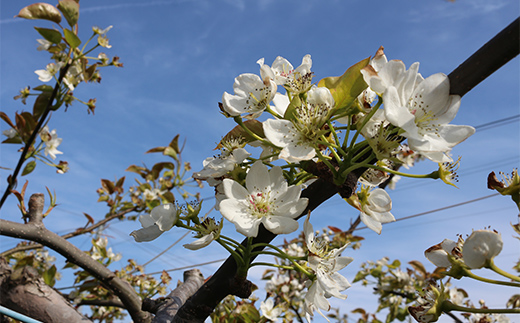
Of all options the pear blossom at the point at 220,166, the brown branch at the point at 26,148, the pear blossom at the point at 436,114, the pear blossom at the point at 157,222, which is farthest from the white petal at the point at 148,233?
the brown branch at the point at 26,148

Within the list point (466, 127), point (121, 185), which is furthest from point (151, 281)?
point (466, 127)

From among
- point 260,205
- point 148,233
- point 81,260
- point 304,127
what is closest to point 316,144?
point 304,127

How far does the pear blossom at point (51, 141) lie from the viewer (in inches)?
95.2

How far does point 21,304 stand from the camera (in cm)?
131

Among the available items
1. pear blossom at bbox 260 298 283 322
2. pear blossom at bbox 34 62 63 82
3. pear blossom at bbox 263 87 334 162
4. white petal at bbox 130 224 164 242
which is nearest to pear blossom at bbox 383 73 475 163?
pear blossom at bbox 263 87 334 162

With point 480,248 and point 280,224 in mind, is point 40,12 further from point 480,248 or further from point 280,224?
point 480,248

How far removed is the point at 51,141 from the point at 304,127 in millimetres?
2342

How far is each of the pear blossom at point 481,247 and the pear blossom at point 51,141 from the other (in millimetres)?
2487

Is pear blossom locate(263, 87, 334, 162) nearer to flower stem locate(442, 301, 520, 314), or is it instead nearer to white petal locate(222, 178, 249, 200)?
white petal locate(222, 178, 249, 200)

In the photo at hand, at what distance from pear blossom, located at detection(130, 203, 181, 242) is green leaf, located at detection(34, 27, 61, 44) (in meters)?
1.57

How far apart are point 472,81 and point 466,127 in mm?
67

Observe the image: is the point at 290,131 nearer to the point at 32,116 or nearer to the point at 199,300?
the point at 199,300

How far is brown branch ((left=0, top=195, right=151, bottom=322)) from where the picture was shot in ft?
4.53

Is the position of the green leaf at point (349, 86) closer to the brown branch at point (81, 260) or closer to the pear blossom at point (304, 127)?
the pear blossom at point (304, 127)
